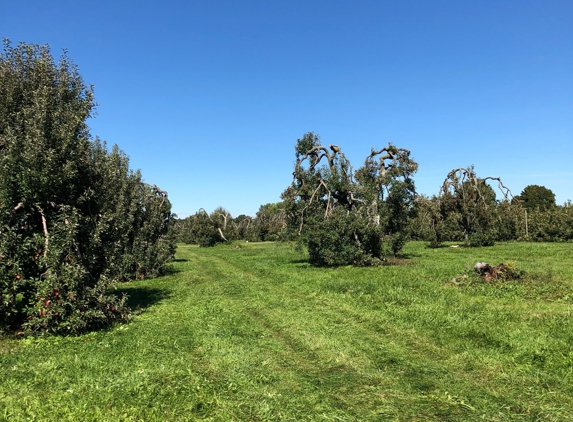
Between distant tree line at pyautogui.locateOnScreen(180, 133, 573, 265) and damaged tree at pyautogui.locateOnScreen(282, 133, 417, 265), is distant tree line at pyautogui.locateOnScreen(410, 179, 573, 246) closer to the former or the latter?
distant tree line at pyautogui.locateOnScreen(180, 133, 573, 265)

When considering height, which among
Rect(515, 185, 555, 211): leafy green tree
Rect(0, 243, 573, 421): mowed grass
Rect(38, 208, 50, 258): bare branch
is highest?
Rect(515, 185, 555, 211): leafy green tree

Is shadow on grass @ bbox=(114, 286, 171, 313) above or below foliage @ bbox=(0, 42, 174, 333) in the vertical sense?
below

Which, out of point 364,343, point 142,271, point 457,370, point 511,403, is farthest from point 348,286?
point 142,271

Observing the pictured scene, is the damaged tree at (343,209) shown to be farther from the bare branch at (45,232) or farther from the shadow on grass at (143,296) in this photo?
the bare branch at (45,232)

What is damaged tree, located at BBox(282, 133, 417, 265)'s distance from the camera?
773 inches

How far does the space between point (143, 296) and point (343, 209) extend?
35.0ft

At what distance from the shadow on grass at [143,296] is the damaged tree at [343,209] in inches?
308

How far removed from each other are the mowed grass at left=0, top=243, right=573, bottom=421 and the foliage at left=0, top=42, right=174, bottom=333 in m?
0.78

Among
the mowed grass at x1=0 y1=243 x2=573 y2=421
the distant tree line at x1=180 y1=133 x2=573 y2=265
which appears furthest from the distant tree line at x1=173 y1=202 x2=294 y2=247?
the mowed grass at x1=0 y1=243 x2=573 y2=421

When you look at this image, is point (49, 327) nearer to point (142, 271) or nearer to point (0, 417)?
point (0, 417)

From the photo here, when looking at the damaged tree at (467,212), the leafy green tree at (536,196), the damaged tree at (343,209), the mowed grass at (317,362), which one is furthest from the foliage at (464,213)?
the leafy green tree at (536,196)

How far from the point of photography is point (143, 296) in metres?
14.7

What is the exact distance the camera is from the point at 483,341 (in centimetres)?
767

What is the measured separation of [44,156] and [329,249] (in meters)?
14.1
